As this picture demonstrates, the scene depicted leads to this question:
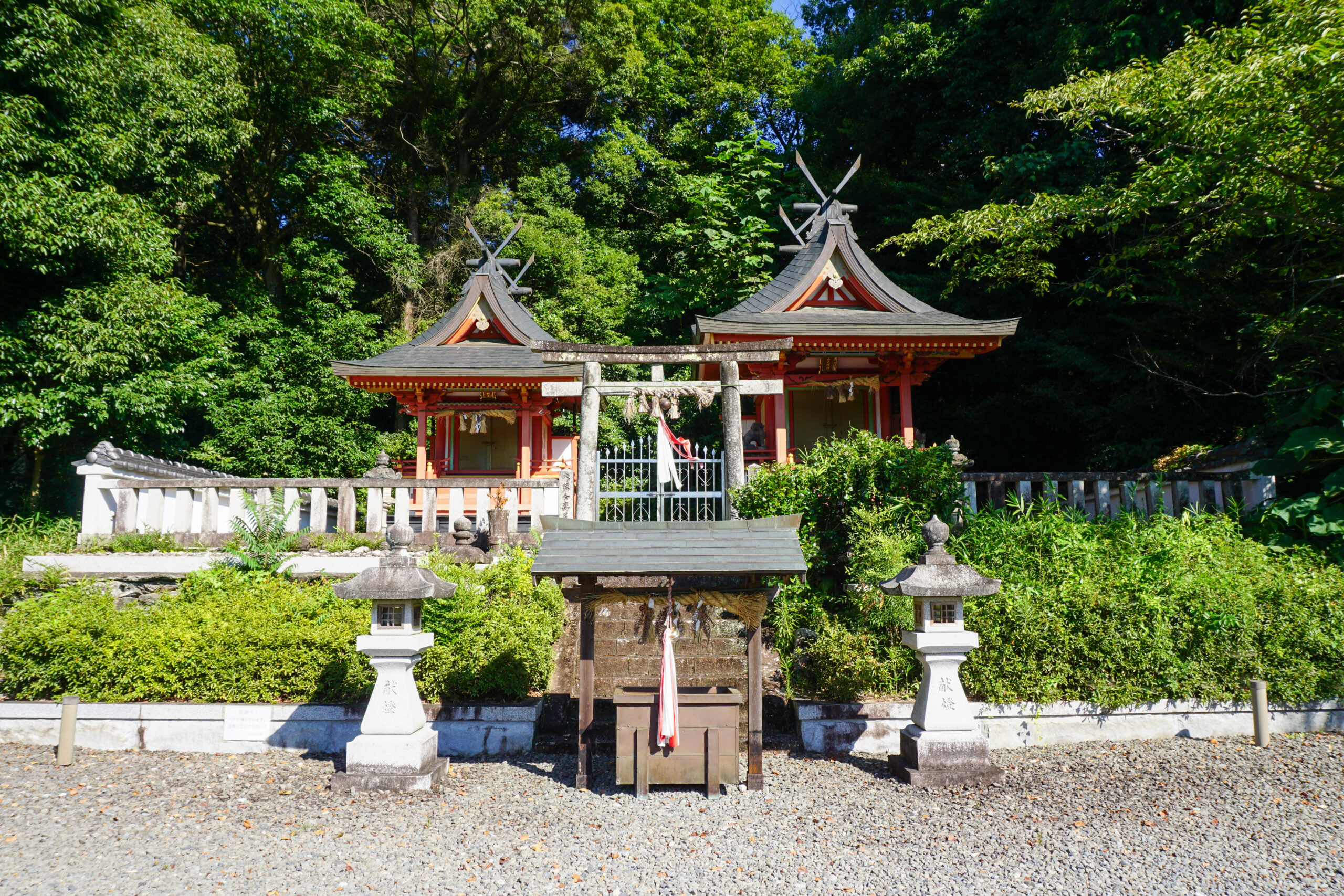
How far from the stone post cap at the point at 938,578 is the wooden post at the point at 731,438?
265 cm

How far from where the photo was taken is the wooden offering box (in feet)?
16.3

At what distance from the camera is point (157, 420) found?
1295 centimetres

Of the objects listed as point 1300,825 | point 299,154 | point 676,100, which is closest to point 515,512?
point 1300,825

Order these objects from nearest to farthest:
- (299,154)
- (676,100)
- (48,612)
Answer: (48,612) → (299,154) → (676,100)

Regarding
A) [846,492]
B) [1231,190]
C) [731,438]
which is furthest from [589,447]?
[1231,190]

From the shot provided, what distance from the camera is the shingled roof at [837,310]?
11531mm

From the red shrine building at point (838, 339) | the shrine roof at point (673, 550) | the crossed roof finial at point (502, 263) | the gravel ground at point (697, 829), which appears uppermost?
the crossed roof finial at point (502, 263)

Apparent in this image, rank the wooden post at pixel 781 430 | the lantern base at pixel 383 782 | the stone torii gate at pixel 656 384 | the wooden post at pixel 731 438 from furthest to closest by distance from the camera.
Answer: the wooden post at pixel 781 430 → the stone torii gate at pixel 656 384 → the wooden post at pixel 731 438 → the lantern base at pixel 383 782

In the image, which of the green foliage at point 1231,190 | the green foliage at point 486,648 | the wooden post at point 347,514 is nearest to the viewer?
the green foliage at point 486,648

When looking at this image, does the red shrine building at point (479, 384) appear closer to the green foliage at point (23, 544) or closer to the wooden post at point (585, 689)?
the green foliage at point (23, 544)

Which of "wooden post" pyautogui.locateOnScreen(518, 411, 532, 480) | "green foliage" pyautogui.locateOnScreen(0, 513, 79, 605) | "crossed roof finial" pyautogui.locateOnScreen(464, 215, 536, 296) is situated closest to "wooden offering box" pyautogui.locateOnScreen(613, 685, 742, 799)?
"green foliage" pyautogui.locateOnScreen(0, 513, 79, 605)

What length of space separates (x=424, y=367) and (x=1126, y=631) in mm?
11799

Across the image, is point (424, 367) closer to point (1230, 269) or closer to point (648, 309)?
point (648, 309)

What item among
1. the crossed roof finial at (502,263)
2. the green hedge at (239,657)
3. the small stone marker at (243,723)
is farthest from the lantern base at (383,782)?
the crossed roof finial at (502,263)
